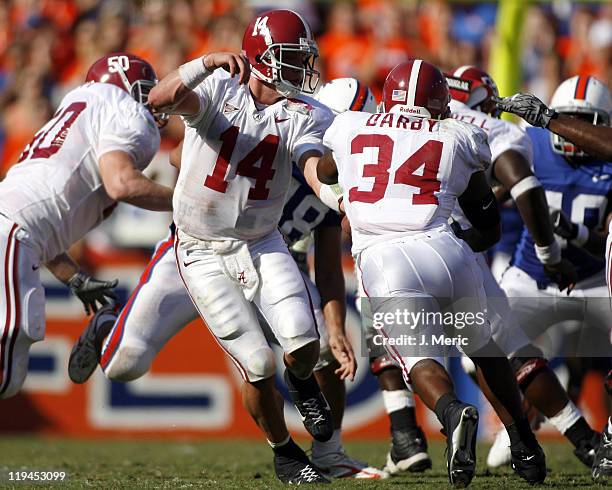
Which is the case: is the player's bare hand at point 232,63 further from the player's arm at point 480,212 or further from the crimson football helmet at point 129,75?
the crimson football helmet at point 129,75

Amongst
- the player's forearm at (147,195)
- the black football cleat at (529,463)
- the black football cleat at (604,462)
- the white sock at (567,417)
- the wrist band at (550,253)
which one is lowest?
the white sock at (567,417)

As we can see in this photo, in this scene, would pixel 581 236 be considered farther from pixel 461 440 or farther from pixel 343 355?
pixel 461 440

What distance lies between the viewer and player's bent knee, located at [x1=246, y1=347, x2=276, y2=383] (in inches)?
195

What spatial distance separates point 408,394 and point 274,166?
150cm

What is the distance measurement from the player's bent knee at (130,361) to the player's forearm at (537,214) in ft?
6.70

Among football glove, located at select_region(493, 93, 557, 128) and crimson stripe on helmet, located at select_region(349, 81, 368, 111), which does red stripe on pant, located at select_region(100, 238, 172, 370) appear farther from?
football glove, located at select_region(493, 93, 557, 128)

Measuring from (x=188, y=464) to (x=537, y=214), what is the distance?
2380mm

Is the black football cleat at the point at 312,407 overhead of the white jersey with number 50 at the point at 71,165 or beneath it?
beneath

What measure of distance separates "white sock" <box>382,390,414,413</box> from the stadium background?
8.04 ft

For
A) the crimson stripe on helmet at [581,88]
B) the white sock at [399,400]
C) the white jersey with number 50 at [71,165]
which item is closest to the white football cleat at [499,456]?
the white sock at [399,400]

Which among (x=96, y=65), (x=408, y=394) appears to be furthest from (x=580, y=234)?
(x=96, y=65)

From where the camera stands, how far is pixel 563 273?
19.5 feet

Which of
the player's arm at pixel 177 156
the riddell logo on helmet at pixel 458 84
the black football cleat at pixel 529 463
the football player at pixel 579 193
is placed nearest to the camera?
the black football cleat at pixel 529 463

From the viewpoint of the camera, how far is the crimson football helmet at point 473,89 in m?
6.39
